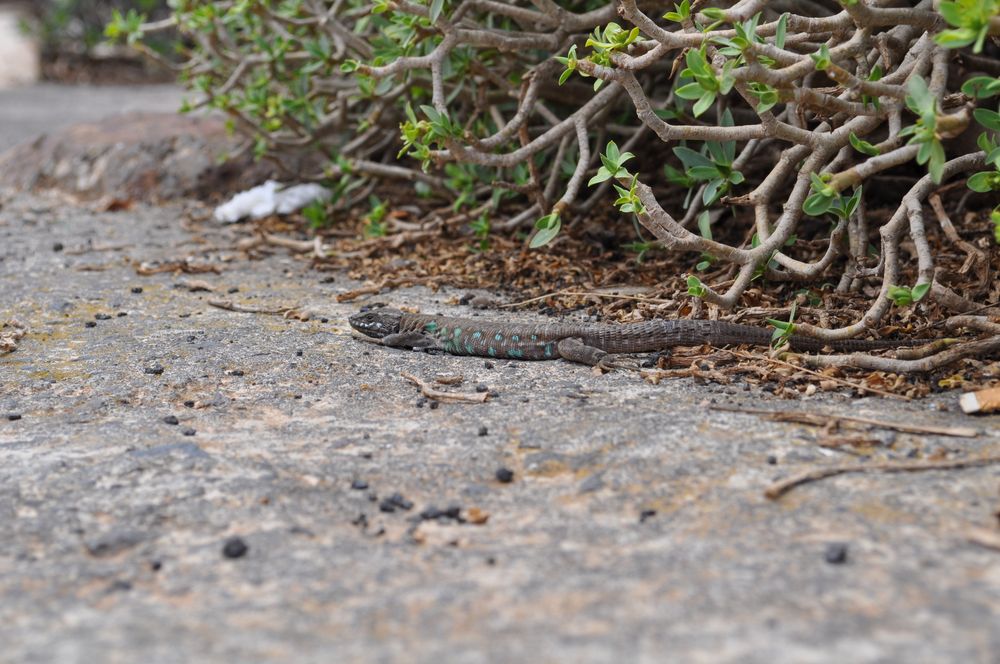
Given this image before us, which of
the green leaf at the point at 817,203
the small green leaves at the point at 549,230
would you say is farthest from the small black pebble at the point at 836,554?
the small green leaves at the point at 549,230

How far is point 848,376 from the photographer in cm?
355

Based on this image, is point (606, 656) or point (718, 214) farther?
point (718, 214)

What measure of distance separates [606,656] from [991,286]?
289cm

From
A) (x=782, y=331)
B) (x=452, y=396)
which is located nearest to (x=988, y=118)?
(x=782, y=331)

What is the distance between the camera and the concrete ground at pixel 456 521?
6.65ft

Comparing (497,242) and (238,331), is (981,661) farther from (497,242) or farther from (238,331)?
(497,242)

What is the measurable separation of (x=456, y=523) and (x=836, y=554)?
94cm

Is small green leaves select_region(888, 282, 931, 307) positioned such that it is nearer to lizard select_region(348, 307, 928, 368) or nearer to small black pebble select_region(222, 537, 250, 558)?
lizard select_region(348, 307, 928, 368)

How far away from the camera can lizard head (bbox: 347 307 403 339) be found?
4.47m

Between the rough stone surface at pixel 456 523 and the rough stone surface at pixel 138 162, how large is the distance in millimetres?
4443

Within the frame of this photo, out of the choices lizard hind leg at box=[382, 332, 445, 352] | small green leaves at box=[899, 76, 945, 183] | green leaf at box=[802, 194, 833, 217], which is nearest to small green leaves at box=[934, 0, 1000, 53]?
small green leaves at box=[899, 76, 945, 183]

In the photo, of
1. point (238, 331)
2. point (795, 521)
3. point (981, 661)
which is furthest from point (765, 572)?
point (238, 331)

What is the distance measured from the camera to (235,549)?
7.98 feet

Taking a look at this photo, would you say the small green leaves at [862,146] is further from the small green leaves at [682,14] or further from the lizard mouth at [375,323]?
the lizard mouth at [375,323]
